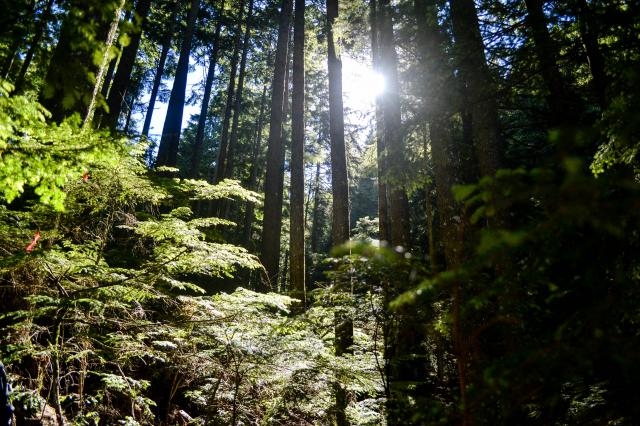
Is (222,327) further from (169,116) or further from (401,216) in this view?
(169,116)

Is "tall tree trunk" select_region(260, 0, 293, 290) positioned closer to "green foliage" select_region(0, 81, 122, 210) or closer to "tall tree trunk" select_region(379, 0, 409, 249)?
"tall tree trunk" select_region(379, 0, 409, 249)

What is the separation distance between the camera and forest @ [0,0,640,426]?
1.54 meters

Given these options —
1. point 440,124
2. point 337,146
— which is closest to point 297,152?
point 337,146

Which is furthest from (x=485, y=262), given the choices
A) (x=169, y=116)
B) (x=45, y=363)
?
(x=169, y=116)

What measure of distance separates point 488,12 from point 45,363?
8319 millimetres

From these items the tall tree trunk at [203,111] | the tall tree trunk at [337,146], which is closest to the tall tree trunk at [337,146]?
the tall tree trunk at [337,146]

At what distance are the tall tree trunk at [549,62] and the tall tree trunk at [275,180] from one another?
23.9ft

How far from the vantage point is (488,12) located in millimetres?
5875

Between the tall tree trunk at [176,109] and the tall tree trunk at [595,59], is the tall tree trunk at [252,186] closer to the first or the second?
the tall tree trunk at [176,109]

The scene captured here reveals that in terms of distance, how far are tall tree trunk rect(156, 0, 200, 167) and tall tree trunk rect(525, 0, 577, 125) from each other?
14.7 meters

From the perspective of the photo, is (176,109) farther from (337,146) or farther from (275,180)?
(337,146)

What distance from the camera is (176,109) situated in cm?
1698

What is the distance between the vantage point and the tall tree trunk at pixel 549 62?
4.71 m

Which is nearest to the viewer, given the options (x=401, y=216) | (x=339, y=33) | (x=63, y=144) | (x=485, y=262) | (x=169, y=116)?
(x=485, y=262)
